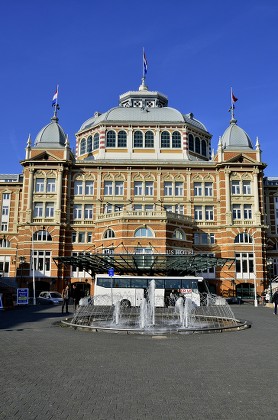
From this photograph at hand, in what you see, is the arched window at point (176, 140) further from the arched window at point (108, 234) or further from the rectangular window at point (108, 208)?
the arched window at point (108, 234)

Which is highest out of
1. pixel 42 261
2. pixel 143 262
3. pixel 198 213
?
pixel 198 213

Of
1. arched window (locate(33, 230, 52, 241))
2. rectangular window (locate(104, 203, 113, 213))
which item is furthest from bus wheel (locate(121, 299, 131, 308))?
rectangular window (locate(104, 203, 113, 213))

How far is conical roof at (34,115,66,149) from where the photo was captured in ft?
172

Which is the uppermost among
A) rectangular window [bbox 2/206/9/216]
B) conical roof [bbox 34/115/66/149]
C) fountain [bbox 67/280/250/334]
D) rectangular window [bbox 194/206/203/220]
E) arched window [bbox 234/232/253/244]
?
conical roof [bbox 34/115/66/149]

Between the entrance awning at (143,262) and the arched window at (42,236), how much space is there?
11133mm

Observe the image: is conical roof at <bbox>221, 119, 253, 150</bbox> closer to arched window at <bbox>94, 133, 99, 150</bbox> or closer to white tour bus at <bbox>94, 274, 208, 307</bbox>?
arched window at <bbox>94, 133, 99, 150</bbox>

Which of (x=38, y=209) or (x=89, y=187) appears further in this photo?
(x=89, y=187)

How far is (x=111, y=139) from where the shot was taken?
5472cm

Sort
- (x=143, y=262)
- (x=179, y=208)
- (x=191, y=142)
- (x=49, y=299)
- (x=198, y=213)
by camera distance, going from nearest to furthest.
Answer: (x=143, y=262), (x=49, y=299), (x=179, y=208), (x=198, y=213), (x=191, y=142)

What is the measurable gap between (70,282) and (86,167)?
14.8 meters

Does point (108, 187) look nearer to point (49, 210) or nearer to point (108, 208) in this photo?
point (108, 208)

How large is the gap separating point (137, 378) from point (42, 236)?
41.9 meters

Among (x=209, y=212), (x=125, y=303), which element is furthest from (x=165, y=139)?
(x=125, y=303)

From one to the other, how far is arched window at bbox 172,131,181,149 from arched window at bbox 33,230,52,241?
20426 mm
